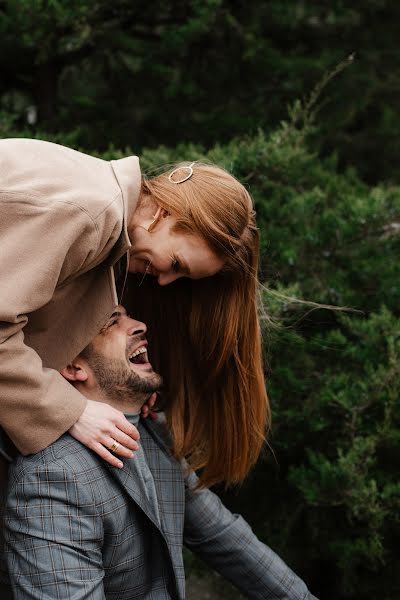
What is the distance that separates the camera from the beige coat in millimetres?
1979

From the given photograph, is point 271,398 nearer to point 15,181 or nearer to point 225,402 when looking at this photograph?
point 225,402

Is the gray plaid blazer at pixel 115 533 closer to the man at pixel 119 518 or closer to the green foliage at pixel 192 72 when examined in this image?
the man at pixel 119 518

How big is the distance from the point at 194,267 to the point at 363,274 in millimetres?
1400

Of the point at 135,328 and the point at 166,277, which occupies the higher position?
the point at 166,277

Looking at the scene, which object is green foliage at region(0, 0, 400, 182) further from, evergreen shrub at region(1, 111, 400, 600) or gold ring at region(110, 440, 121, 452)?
gold ring at region(110, 440, 121, 452)

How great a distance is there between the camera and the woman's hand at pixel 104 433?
2.12 m

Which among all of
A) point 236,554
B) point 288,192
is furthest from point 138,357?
point 288,192

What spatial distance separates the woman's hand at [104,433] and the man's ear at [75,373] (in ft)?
0.54

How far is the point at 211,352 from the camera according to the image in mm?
2592

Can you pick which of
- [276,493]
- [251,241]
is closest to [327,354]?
[276,493]

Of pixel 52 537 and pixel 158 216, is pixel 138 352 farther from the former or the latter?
pixel 52 537

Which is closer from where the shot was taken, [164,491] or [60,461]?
[60,461]

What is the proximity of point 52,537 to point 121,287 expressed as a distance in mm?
894

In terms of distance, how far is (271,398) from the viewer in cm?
330
